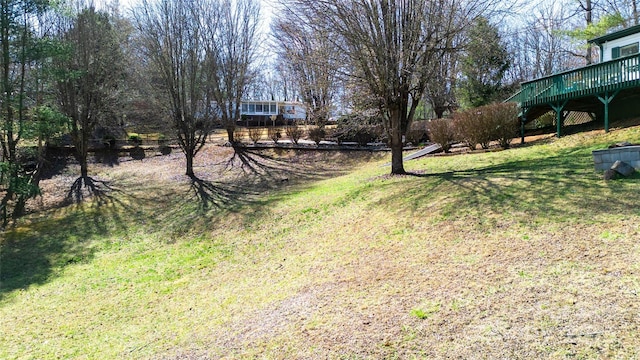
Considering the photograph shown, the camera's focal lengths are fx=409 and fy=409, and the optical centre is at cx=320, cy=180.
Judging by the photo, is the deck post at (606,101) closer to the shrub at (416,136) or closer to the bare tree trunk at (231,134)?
the shrub at (416,136)

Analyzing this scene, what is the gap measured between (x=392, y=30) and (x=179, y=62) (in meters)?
10.4

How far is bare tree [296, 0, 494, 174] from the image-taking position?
989 centimetres

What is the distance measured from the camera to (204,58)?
19328mm

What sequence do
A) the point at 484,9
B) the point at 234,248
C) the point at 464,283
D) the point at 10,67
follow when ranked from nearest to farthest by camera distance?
1. the point at 464,283
2. the point at 234,248
3. the point at 484,9
4. the point at 10,67

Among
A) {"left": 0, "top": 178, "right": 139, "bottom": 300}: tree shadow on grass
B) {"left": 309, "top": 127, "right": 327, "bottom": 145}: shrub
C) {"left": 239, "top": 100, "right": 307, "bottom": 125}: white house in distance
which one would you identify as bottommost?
{"left": 0, "top": 178, "right": 139, "bottom": 300}: tree shadow on grass

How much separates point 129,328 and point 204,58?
16026mm

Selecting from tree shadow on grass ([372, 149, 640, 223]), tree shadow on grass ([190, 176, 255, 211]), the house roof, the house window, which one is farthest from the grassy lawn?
the house roof

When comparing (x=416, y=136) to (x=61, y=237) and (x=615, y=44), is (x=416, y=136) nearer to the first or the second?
(x=615, y=44)

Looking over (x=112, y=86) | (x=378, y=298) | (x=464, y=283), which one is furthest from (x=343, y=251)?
(x=112, y=86)

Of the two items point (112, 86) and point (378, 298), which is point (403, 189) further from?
point (112, 86)

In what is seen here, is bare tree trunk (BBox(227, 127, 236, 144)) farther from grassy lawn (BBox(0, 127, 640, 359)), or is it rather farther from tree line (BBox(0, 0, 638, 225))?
grassy lawn (BBox(0, 127, 640, 359))

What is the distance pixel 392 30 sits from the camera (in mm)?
9961

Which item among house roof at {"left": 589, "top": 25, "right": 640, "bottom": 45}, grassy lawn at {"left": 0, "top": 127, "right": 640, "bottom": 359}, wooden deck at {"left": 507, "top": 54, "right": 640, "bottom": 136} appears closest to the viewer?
grassy lawn at {"left": 0, "top": 127, "right": 640, "bottom": 359}

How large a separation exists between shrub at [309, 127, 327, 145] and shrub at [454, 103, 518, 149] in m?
9.66
